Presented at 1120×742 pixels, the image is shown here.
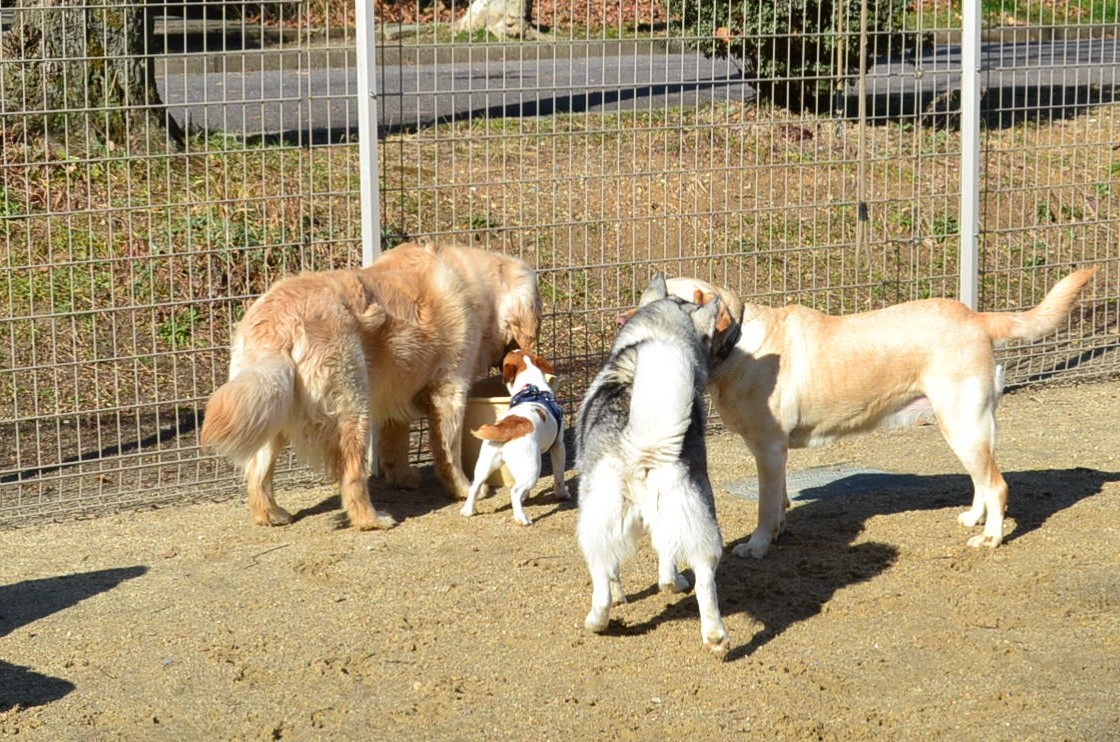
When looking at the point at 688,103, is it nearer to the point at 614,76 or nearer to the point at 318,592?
the point at 614,76

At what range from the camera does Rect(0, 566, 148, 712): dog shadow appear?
5094mm

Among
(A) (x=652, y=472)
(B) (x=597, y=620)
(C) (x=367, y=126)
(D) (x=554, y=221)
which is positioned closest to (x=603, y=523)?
(A) (x=652, y=472)

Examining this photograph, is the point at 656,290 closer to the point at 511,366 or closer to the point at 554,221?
the point at 511,366

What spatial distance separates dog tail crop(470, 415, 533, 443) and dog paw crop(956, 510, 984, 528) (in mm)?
2092

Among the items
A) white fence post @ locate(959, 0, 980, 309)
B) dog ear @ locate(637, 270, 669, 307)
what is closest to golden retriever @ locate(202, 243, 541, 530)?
dog ear @ locate(637, 270, 669, 307)

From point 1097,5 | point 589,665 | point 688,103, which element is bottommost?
point 589,665

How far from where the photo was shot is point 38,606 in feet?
19.6

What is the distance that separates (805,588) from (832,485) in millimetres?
1701

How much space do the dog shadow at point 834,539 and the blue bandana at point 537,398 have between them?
118 cm

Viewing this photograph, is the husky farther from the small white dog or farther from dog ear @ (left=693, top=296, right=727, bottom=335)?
the small white dog

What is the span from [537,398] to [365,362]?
880 mm

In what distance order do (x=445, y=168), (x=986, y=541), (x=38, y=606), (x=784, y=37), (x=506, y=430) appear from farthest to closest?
1. (x=445, y=168)
2. (x=784, y=37)
3. (x=506, y=430)
4. (x=986, y=541)
5. (x=38, y=606)

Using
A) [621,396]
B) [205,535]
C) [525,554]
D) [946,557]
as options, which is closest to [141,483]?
[205,535]

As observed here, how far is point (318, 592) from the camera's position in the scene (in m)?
6.12
